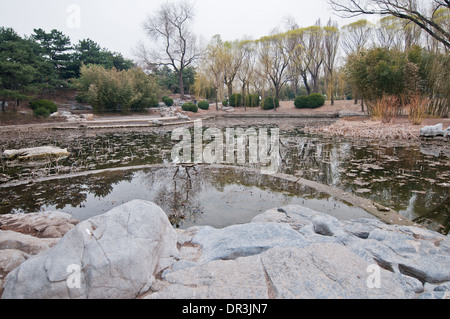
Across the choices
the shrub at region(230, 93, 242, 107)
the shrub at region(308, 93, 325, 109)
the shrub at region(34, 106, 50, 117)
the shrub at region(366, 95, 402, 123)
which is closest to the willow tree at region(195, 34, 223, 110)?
the shrub at region(230, 93, 242, 107)

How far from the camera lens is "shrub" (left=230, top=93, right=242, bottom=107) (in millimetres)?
31250

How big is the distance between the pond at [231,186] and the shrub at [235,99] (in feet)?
82.1

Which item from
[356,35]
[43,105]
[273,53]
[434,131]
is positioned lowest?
[434,131]

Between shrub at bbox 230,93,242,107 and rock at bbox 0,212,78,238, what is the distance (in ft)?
96.2

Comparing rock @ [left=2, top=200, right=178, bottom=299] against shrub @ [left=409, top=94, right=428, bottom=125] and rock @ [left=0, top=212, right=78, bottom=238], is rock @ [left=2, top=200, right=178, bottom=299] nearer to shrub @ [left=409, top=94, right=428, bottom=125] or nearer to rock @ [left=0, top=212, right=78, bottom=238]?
rock @ [left=0, top=212, right=78, bottom=238]

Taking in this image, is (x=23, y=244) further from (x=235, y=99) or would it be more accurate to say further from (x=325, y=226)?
(x=235, y=99)

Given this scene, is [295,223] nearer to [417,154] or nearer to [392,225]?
[392,225]

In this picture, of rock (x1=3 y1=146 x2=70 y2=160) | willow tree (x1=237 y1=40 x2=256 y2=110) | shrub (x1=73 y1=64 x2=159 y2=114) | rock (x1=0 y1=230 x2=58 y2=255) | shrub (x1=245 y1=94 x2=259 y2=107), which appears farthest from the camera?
shrub (x1=245 y1=94 x2=259 y2=107)

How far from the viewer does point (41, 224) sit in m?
3.04

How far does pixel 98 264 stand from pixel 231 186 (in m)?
3.27

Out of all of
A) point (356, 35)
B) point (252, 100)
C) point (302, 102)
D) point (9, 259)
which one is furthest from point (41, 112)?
point (356, 35)

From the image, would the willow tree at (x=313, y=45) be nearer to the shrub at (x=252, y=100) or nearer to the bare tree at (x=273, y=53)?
the bare tree at (x=273, y=53)

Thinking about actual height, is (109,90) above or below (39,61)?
below
